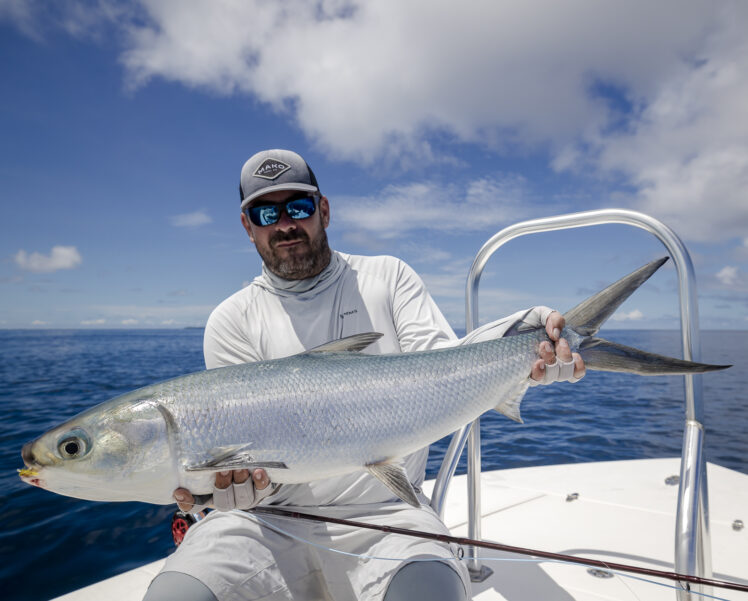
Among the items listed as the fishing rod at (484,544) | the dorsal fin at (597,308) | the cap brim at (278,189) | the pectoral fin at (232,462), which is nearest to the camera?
the fishing rod at (484,544)

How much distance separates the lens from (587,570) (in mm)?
3256

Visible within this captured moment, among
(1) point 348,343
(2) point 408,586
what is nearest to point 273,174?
(1) point 348,343

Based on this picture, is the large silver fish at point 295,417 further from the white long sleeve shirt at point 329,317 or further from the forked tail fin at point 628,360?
the white long sleeve shirt at point 329,317

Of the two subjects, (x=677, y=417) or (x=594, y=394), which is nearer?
(x=677, y=417)

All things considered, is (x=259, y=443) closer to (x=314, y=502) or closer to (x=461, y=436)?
(x=314, y=502)

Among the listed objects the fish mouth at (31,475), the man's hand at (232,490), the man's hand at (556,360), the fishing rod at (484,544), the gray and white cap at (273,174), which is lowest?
the fishing rod at (484,544)

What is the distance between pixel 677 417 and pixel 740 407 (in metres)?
2.84

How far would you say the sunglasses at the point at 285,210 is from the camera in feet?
10.2

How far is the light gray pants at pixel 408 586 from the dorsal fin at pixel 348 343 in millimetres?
1063

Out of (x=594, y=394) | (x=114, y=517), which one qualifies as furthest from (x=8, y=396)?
(x=594, y=394)

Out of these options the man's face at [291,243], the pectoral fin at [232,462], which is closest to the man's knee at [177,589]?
the pectoral fin at [232,462]

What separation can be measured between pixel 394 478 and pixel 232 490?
0.77m

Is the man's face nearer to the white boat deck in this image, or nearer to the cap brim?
the cap brim

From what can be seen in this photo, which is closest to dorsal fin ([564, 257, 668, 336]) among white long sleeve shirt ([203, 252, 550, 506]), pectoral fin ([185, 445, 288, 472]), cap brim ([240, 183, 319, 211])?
white long sleeve shirt ([203, 252, 550, 506])
